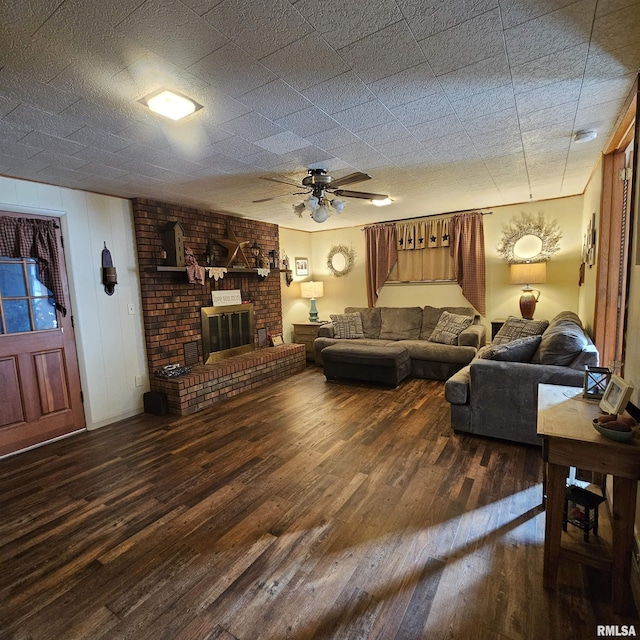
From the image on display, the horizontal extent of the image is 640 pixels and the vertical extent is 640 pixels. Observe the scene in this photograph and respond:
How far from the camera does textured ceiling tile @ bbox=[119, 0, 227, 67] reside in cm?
124

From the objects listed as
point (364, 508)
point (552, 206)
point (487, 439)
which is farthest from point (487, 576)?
point (552, 206)

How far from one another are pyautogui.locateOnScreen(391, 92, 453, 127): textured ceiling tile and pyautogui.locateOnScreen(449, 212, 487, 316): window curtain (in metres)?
3.35

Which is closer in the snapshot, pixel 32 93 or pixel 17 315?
pixel 32 93

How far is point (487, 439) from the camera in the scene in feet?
9.57

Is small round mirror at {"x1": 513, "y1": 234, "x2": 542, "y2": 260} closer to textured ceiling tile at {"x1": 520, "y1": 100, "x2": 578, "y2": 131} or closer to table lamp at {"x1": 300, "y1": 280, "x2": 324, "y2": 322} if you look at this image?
textured ceiling tile at {"x1": 520, "y1": 100, "x2": 578, "y2": 131}

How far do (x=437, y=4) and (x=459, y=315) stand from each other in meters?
4.30

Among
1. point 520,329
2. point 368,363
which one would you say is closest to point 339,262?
point 368,363

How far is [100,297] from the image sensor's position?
356cm

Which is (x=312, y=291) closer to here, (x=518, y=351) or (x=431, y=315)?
(x=431, y=315)

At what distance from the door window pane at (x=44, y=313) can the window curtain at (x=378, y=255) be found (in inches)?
178

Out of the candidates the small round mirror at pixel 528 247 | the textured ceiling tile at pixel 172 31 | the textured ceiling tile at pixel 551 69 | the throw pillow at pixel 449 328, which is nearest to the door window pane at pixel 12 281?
A: the textured ceiling tile at pixel 172 31

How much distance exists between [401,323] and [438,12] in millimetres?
4483

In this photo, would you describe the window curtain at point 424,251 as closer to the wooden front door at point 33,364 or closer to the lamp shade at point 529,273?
the lamp shade at point 529,273

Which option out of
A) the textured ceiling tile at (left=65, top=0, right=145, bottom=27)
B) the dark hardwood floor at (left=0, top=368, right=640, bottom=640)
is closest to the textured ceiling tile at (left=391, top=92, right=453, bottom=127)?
the textured ceiling tile at (left=65, top=0, right=145, bottom=27)
